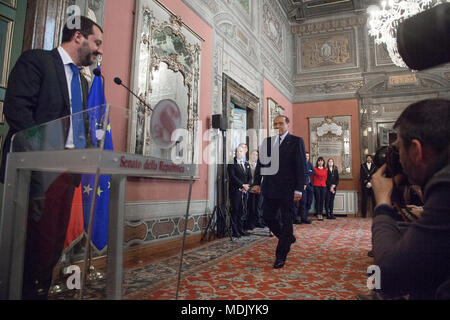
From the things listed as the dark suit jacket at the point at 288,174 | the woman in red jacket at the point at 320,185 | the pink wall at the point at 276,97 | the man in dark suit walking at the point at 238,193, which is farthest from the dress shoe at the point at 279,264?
the woman in red jacket at the point at 320,185

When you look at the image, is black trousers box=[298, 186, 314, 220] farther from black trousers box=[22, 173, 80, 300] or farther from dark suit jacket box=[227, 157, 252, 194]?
black trousers box=[22, 173, 80, 300]

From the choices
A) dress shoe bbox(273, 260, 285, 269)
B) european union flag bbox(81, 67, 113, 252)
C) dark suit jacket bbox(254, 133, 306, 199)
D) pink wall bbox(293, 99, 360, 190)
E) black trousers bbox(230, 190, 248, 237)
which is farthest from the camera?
pink wall bbox(293, 99, 360, 190)

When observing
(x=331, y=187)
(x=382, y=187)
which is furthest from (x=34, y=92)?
(x=331, y=187)

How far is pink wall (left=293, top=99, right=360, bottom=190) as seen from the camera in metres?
8.31

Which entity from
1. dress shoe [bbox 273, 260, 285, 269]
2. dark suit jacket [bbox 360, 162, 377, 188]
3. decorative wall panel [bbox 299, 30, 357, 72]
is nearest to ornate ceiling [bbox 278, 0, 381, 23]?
decorative wall panel [bbox 299, 30, 357, 72]

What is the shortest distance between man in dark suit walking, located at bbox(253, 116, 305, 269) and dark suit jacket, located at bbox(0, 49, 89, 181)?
185 centimetres

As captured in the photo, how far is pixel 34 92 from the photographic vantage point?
1374 millimetres

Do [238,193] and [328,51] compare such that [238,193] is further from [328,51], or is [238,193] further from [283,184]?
[328,51]

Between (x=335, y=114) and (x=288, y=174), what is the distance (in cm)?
665

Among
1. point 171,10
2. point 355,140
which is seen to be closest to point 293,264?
point 171,10

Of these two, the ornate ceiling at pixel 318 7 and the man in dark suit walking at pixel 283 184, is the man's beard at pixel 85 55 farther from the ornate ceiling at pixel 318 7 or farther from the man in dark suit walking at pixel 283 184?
the ornate ceiling at pixel 318 7

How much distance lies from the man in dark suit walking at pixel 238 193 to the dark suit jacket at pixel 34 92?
3.23 m

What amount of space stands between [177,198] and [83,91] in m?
0.82

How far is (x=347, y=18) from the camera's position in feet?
29.1
